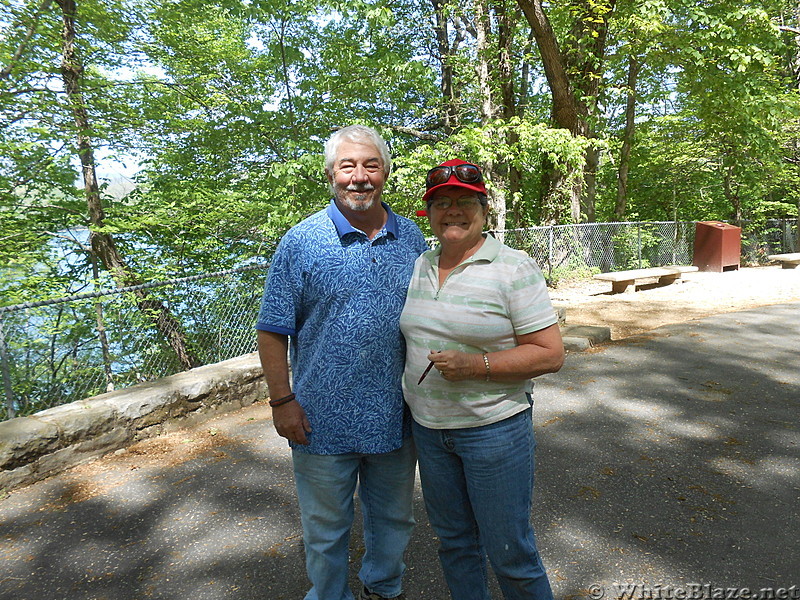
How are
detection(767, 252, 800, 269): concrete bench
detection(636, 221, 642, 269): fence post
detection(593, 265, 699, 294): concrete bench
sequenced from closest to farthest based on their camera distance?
detection(593, 265, 699, 294): concrete bench < detection(767, 252, 800, 269): concrete bench < detection(636, 221, 642, 269): fence post

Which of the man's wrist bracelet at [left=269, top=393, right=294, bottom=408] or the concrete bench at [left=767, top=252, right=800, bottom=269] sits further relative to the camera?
the concrete bench at [left=767, top=252, right=800, bottom=269]

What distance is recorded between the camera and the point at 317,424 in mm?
2057

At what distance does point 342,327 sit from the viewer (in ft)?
6.63

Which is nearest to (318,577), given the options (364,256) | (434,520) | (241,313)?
(434,520)

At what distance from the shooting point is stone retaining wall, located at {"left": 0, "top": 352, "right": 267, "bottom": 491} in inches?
155

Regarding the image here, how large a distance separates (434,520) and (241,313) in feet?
16.5

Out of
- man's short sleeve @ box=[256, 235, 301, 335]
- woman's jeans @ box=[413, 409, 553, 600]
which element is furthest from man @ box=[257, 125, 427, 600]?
woman's jeans @ box=[413, 409, 553, 600]

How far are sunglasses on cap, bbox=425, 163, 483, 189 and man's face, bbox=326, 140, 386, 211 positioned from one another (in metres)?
0.25

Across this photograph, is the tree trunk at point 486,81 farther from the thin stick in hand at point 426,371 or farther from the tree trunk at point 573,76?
the thin stick in hand at point 426,371

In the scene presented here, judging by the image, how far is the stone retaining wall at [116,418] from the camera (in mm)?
3936

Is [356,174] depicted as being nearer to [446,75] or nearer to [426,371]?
[426,371]

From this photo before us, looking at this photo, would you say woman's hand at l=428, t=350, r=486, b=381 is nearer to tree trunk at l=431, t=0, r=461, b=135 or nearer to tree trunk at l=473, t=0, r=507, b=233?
tree trunk at l=473, t=0, r=507, b=233

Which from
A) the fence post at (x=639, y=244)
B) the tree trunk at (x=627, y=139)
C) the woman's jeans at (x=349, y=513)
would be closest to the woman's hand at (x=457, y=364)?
the woman's jeans at (x=349, y=513)

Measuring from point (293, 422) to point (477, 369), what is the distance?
718 millimetres
